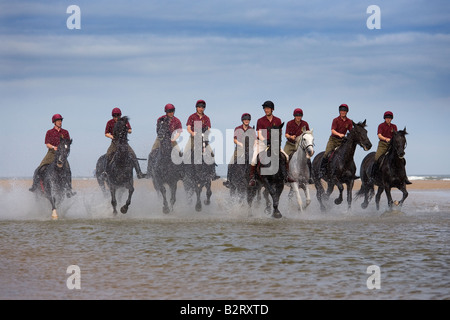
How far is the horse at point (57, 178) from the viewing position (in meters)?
17.7

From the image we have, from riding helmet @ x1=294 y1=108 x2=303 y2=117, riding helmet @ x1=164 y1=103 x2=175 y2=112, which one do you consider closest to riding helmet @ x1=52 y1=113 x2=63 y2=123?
riding helmet @ x1=164 y1=103 x2=175 y2=112

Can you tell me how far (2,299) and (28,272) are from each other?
182cm

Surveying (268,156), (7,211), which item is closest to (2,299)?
(268,156)

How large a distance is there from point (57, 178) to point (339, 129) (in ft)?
27.7

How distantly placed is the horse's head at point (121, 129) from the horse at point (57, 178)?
123 centimetres

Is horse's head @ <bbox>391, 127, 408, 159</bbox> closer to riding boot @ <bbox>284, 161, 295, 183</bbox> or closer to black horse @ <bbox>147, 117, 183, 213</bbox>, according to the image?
riding boot @ <bbox>284, 161, 295, 183</bbox>

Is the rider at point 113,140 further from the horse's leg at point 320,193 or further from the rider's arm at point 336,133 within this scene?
the rider's arm at point 336,133

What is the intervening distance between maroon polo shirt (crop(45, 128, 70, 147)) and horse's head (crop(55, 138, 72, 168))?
0.59m

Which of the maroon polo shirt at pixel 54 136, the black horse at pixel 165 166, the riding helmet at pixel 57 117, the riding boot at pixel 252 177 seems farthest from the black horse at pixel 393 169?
the riding helmet at pixel 57 117

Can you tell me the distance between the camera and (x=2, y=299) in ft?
25.9

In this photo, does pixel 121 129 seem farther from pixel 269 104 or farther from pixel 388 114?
pixel 388 114

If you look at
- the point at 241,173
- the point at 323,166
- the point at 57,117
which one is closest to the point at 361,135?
the point at 323,166

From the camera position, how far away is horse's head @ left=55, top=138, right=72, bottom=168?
1755 centimetres
